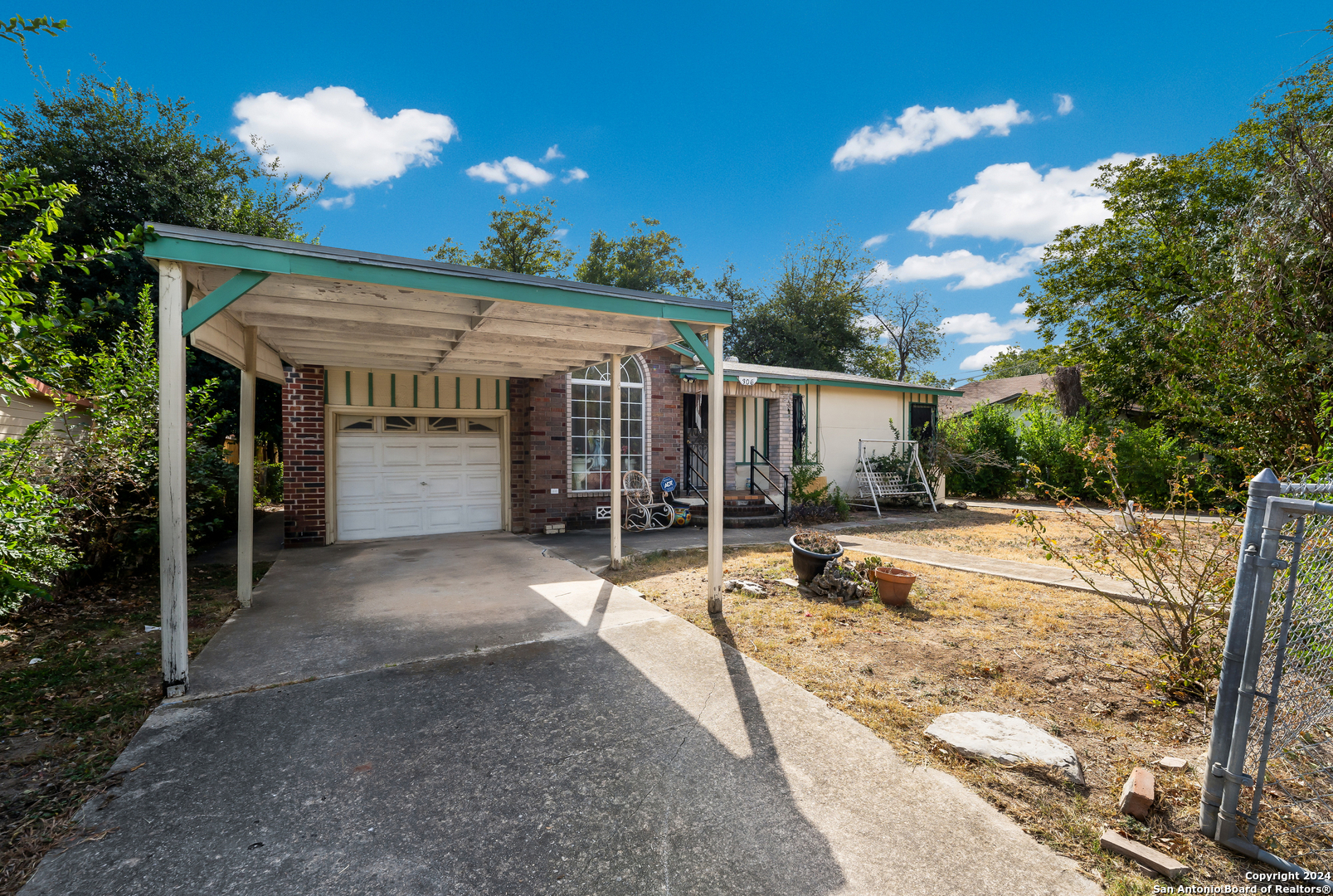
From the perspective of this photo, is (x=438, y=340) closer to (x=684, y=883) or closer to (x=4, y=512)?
(x=4, y=512)

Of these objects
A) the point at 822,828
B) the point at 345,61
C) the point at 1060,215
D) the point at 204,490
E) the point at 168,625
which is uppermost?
the point at 1060,215

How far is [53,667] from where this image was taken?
12.6 feet

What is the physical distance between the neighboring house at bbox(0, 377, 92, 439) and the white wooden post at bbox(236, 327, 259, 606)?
128 cm

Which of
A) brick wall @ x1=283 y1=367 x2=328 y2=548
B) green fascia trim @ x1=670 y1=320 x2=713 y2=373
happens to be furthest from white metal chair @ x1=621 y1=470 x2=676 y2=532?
green fascia trim @ x1=670 y1=320 x2=713 y2=373

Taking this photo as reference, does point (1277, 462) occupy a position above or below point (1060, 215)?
below

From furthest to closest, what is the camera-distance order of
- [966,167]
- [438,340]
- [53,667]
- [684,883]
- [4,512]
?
[966,167] → [438,340] → [53,667] → [4,512] → [684,883]

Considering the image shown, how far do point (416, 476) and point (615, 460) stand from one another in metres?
4.00

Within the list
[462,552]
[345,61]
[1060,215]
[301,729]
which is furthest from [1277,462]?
[1060,215]

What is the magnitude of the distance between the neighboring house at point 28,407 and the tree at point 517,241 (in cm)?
1986

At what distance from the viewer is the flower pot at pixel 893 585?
206 inches

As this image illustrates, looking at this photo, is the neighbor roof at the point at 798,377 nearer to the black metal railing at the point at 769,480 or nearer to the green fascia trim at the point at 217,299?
the black metal railing at the point at 769,480

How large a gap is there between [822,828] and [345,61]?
39.0ft

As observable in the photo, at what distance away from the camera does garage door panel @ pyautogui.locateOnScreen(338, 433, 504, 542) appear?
8.71 m

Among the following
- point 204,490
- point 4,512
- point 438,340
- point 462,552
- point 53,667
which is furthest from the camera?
point 462,552
